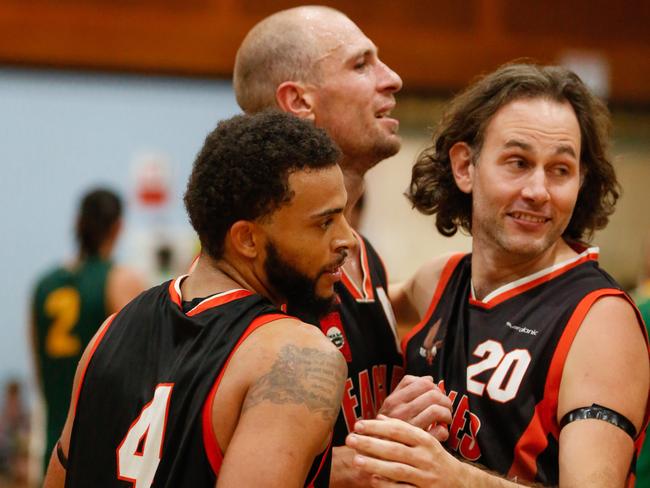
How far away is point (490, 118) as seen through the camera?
3.03m

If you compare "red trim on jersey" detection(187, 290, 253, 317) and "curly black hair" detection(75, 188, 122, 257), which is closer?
"red trim on jersey" detection(187, 290, 253, 317)

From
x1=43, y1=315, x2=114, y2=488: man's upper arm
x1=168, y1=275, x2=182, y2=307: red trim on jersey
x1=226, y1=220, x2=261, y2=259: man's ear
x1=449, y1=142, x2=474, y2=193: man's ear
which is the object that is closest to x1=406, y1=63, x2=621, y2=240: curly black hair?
x1=449, y1=142, x2=474, y2=193: man's ear

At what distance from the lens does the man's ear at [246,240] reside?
2.36 m

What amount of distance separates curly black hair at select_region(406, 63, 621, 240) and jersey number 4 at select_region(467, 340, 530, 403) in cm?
52

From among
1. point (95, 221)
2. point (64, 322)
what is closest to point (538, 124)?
point (95, 221)

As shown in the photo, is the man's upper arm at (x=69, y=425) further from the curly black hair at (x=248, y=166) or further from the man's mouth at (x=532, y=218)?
the man's mouth at (x=532, y=218)

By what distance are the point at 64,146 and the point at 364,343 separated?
5870mm

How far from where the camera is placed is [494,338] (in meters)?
2.87

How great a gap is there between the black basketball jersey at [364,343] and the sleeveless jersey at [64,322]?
2.77m

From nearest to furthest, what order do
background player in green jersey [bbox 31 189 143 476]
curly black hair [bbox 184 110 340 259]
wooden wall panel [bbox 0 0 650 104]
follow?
curly black hair [bbox 184 110 340 259] < background player in green jersey [bbox 31 189 143 476] < wooden wall panel [bbox 0 0 650 104]

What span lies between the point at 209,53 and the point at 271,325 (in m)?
6.60

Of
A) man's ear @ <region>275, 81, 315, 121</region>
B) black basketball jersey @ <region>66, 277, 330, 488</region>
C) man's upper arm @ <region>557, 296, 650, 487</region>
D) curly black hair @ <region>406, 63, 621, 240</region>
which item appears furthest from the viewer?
man's ear @ <region>275, 81, 315, 121</region>

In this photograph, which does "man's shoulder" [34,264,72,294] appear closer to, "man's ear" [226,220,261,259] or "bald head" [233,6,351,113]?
"bald head" [233,6,351,113]

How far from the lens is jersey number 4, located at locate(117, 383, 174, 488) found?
2.23m
